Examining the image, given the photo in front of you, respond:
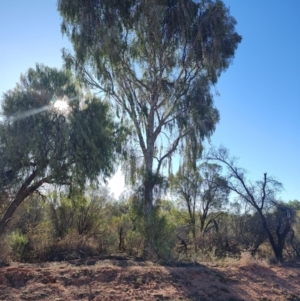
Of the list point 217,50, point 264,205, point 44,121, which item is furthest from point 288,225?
point 44,121

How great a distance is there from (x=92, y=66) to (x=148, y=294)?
13.8 meters

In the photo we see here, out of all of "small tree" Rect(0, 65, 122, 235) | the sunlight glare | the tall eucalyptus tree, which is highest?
the tall eucalyptus tree

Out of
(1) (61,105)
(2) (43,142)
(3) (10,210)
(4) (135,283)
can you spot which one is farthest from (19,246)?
(4) (135,283)

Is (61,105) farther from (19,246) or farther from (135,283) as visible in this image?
(135,283)

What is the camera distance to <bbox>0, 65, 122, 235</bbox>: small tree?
48.2ft

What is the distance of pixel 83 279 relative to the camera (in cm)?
1133

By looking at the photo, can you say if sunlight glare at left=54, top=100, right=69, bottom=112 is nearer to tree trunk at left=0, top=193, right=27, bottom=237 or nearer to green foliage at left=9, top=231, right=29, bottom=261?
tree trunk at left=0, top=193, right=27, bottom=237

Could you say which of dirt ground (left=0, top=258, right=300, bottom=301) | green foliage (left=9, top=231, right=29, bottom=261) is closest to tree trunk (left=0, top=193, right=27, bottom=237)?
green foliage (left=9, top=231, right=29, bottom=261)

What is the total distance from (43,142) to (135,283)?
6434mm

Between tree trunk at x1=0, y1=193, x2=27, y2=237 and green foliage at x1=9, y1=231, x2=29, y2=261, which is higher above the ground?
tree trunk at x1=0, y1=193, x2=27, y2=237

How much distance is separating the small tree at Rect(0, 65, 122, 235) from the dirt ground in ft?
11.0

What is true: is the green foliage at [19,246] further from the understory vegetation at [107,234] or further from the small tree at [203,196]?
the small tree at [203,196]

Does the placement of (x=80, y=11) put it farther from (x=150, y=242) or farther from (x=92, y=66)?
(x=150, y=242)

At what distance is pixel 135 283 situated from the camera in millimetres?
11648
